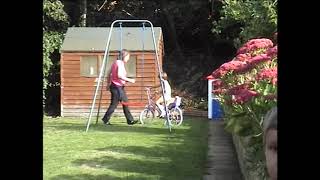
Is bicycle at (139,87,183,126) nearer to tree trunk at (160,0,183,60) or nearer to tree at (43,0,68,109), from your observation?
tree at (43,0,68,109)

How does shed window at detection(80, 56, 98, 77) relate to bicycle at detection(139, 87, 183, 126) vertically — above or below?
above

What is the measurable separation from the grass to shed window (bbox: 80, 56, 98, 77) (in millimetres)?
6381

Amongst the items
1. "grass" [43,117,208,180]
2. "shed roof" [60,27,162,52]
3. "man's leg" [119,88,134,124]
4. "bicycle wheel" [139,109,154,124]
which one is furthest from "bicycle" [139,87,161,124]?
"shed roof" [60,27,162,52]

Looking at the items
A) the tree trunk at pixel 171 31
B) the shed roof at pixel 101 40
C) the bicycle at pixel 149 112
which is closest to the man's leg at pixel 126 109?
the bicycle at pixel 149 112

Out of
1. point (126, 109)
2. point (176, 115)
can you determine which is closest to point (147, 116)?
point (176, 115)

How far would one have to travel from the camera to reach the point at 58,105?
68.0 feet

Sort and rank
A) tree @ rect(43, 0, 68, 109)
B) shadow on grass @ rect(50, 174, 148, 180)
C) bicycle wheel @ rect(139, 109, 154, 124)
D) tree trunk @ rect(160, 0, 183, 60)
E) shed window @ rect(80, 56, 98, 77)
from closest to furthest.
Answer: shadow on grass @ rect(50, 174, 148, 180) < bicycle wheel @ rect(139, 109, 154, 124) < shed window @ rect(80, 56, 98, 77) < tree @ rect(43, 0, 68, 109) < tree trunk @ rect(160, 0, 183, 60)

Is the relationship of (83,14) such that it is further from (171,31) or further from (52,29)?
(171,31)

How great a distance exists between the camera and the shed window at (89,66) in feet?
56.9

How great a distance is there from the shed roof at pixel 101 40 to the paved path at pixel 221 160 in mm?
7505

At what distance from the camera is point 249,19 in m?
16.6

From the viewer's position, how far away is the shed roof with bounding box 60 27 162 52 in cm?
1709

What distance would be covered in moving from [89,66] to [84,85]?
0.60 m
